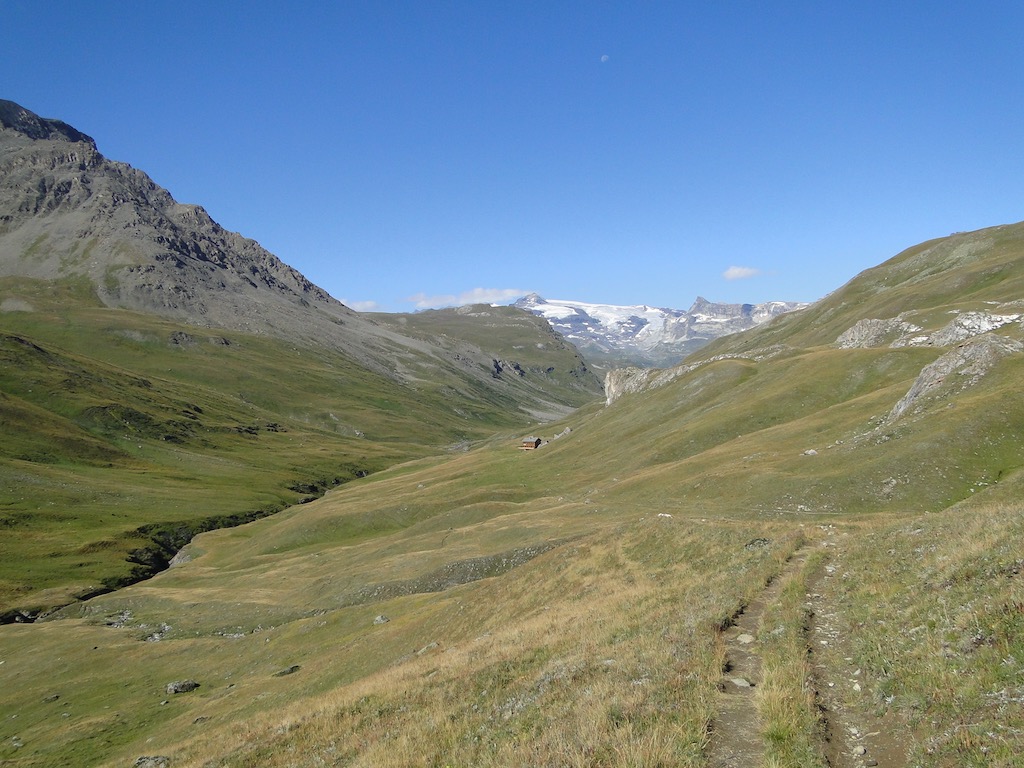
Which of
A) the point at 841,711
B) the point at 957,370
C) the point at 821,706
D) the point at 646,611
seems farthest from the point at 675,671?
the point at 957,370

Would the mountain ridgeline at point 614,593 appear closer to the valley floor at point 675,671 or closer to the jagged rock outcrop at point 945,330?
the valley floor at point 675,671

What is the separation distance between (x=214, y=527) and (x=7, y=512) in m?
37.2

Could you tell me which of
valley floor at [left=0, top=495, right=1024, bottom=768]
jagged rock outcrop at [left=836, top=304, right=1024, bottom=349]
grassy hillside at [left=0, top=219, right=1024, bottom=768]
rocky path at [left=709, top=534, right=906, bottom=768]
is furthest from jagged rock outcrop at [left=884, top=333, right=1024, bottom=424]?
rocky path at [left=709, top=534, right=906, bottom=768]

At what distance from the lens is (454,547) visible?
67.7m

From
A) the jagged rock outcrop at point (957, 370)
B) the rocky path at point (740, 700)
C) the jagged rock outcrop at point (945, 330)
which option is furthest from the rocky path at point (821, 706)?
the jagged rock outcrop at point (945, 330)

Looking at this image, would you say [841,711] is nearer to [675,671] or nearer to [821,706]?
[821,706]

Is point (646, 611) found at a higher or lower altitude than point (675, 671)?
lower

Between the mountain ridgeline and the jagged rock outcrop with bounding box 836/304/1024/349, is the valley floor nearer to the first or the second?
the mountain ridgeline

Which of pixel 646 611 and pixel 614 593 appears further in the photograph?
pixel 614 593

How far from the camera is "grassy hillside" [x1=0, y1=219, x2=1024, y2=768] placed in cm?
1312

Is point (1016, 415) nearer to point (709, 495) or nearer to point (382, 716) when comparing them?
point (709, 495)

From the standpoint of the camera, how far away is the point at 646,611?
2561 centimetres

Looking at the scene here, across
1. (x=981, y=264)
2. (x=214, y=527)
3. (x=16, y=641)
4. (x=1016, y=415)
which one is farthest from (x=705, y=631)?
(x=981, y=264)

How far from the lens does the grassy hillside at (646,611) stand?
13117 mm
